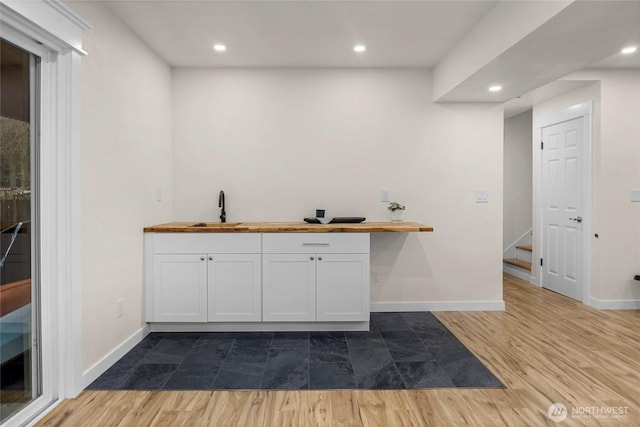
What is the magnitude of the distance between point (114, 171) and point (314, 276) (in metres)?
1.71

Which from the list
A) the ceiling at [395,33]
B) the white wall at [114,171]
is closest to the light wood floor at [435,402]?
the white wall at [114,171]

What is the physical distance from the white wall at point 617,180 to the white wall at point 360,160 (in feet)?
3.69

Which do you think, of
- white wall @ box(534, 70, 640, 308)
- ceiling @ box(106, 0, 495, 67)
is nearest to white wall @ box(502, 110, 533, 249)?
white wall @ box(534, 70, 640, 308)

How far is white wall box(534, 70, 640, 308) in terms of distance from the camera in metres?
3.87

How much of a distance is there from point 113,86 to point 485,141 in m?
3.35

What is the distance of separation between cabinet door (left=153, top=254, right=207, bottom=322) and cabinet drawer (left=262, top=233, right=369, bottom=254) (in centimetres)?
59

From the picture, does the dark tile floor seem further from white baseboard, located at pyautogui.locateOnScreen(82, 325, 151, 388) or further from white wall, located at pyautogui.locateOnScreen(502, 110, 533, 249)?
white wall, located at pyautogui.locateOnScreen(502, 110, 533, 249)

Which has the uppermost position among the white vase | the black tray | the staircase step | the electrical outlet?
the white vase

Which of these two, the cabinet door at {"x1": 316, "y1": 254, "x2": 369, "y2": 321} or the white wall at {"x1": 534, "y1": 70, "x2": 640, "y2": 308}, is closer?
the cabinet door at {"x1": 316, "y1": 254, "x2": 369, "y2": 321}

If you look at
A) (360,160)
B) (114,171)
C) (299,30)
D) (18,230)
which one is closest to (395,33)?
(299,30)

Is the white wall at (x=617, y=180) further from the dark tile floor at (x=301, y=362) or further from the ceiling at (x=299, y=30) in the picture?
the dark tile floor at (x=301, y=362)

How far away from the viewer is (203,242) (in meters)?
3.11

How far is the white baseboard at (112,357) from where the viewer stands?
2.29m

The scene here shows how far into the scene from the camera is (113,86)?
261 cm
